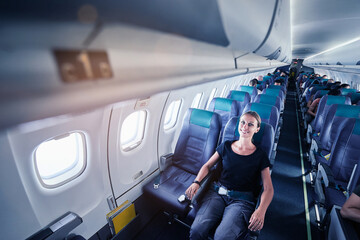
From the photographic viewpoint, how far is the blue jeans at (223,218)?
2.04m

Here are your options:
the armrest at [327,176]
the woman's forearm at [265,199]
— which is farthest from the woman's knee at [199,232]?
the armrest at [327,176]

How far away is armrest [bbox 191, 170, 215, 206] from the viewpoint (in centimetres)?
240

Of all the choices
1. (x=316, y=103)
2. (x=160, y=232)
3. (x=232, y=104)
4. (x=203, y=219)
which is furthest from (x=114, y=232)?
(x=316, y=103)

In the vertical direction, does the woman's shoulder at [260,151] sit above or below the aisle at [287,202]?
above

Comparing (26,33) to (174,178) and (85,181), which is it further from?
(174,178)

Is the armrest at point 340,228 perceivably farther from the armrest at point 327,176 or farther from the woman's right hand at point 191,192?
the woman's right hand at point 191,192

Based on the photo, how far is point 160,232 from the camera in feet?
9.80

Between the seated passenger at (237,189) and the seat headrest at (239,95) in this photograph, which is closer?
the seated passenger at (237,189)

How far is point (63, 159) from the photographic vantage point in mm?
2158

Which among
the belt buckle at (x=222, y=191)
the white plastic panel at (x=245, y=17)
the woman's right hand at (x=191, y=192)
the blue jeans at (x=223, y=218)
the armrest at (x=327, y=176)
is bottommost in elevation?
the blue jeans at (x=223, y=218)

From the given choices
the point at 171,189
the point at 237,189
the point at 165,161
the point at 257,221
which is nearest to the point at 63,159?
the point at 171,189

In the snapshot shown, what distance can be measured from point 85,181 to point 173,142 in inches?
87.1

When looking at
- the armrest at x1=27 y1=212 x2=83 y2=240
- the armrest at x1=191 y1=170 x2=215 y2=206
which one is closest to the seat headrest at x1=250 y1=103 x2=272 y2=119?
the armrest at x1=191 y1=170 x2=215 y2=206

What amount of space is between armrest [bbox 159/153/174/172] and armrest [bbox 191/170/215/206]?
1.02m
